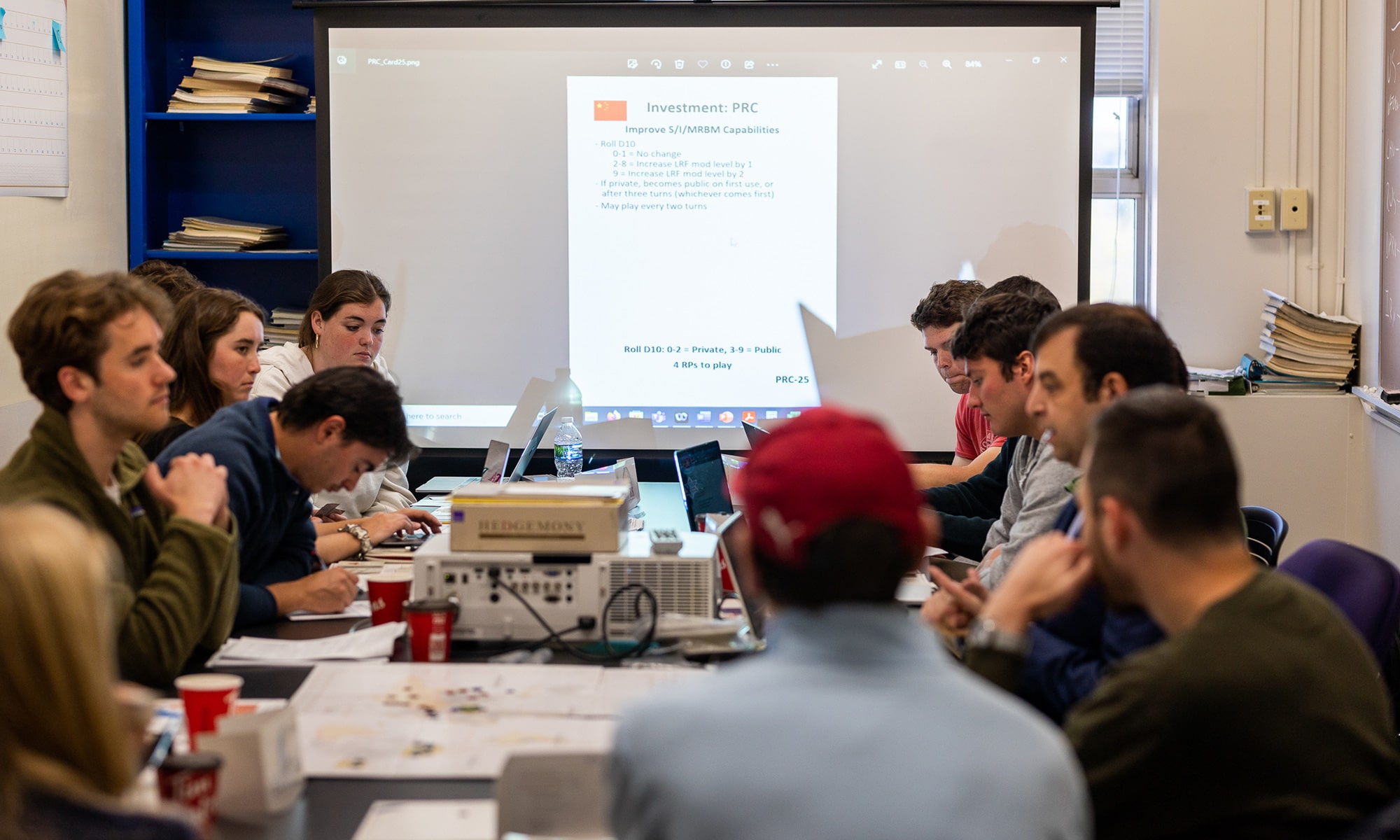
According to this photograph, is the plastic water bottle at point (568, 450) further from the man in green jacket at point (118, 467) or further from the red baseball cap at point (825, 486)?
the red baseball cap at point (825, 486)

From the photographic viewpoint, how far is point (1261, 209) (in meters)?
4.52

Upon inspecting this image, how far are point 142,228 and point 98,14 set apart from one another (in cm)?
82

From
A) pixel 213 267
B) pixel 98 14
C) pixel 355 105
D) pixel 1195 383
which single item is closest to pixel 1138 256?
pixel 1195 383

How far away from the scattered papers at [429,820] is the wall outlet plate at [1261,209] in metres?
4.08

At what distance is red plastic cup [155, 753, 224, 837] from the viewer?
1328mm

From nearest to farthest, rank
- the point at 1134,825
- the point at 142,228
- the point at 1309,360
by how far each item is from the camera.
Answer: the point at 1134,825 → the point at 1309,360 → the point at 142,228

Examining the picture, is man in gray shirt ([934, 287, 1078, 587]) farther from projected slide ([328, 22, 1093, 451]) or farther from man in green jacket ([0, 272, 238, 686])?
projected slide ([328, 22, 1093, 451])

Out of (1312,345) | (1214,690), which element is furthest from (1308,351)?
(1214,690)

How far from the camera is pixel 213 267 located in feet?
16.3

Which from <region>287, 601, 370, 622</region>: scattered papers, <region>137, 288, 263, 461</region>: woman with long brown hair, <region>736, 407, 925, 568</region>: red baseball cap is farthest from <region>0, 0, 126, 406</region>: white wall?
<region>736, 407, 925, 568</region>: red baseball cap

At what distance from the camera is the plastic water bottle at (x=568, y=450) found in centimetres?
396

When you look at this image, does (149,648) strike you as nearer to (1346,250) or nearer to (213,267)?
(213,267)

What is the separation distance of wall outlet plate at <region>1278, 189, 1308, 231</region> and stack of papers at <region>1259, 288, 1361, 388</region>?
30cm

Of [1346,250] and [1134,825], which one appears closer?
[1134,825]
